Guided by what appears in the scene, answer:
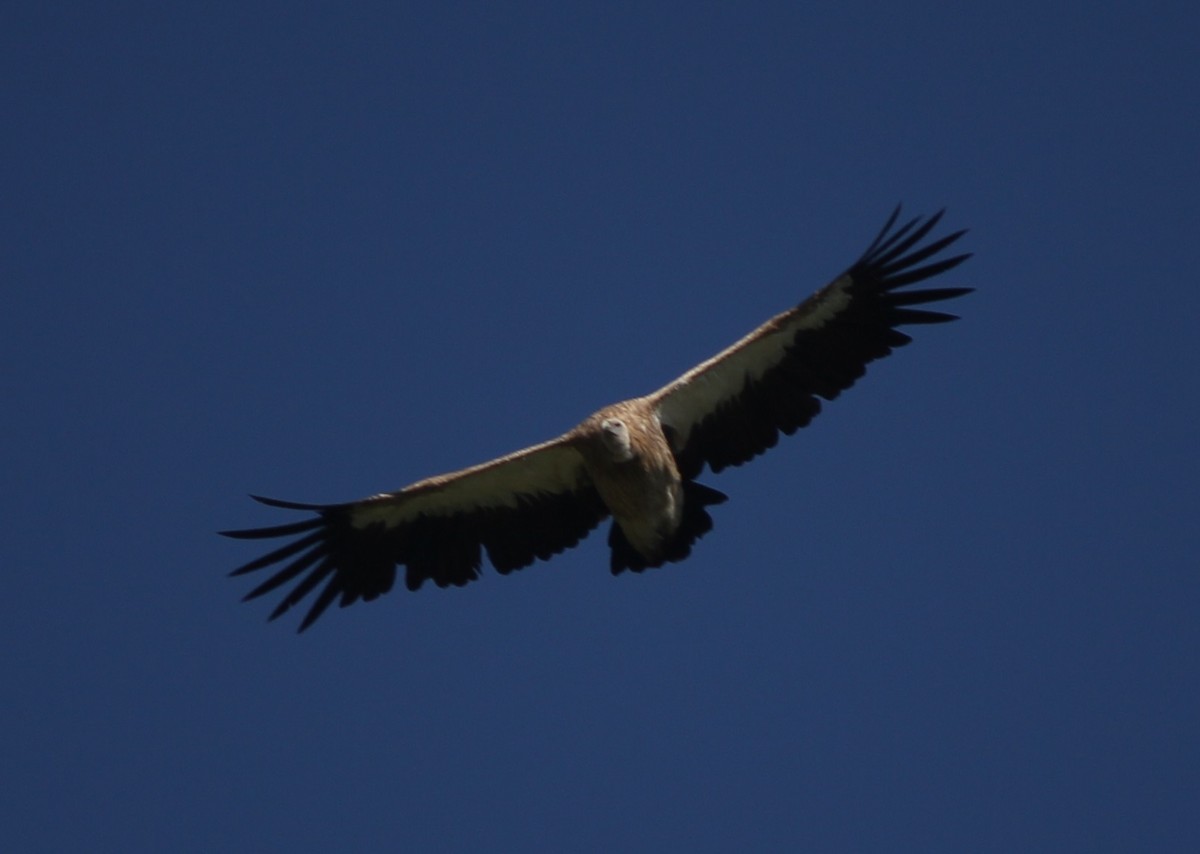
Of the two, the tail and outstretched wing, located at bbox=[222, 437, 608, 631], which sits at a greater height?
outstretched wing, located at bbox=[222, 437, 608, 631]

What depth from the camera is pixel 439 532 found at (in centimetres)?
1224

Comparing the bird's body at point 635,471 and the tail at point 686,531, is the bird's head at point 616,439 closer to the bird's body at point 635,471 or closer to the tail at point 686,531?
the bird's body at point 635,471

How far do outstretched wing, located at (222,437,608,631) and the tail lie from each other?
0.51 metres

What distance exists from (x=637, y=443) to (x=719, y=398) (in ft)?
2.59

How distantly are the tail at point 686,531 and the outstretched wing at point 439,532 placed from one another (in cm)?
51

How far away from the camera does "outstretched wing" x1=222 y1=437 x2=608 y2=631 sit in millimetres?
12062

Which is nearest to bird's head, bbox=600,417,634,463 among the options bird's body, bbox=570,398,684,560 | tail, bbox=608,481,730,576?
bird's body, bbox=570,398,684,560

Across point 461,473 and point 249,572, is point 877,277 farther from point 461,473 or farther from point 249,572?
point 249,572

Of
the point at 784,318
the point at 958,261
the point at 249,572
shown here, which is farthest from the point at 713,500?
the point at 249,572

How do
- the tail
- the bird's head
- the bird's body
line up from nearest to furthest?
the bird's head < the bird's body < the tail

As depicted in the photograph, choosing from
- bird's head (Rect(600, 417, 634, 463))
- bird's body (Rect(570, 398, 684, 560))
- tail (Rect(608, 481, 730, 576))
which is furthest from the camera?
tail (Rect(608, 481, 730, 576))

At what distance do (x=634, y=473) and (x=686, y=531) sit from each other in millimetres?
583

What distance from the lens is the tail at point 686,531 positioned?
456 inches

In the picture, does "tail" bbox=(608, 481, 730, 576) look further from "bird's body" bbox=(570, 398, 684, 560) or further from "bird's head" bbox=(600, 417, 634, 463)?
"bird's head" bbox=(600, 417, 634, 463)
